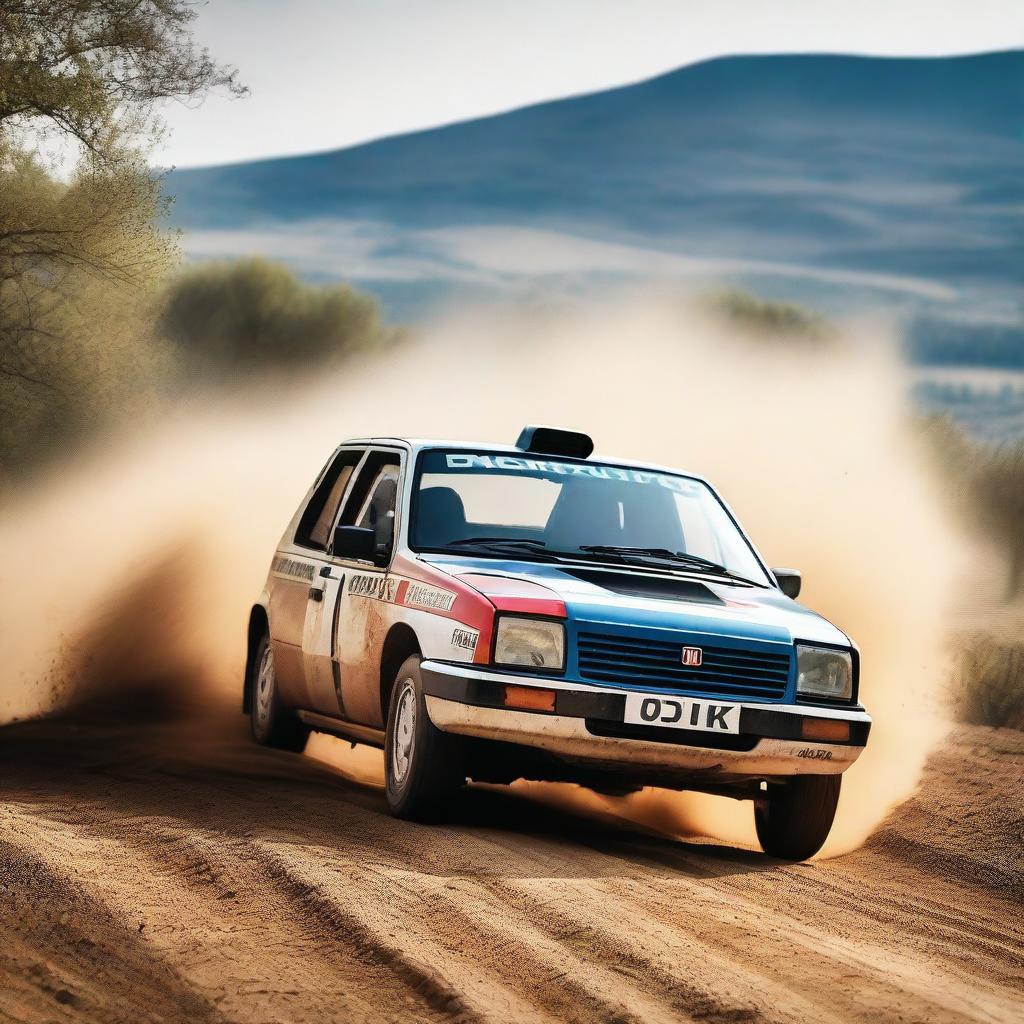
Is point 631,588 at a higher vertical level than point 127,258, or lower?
lower

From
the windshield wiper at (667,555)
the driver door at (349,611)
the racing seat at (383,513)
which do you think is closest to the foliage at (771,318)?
the driver door at (349,611)

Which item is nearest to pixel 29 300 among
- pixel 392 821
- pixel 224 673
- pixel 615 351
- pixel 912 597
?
pixel 615 351

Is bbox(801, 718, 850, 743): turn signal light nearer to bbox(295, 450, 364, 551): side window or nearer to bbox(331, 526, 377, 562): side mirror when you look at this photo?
bbox(331, 526, 377, 562): side mirror

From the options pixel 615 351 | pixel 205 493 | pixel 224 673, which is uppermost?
pixel 615 351

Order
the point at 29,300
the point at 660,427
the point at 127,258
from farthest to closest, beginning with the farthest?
1. the point at 29,300
2. the point at 127,258
3. the point at 660,427

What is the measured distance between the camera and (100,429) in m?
28.0

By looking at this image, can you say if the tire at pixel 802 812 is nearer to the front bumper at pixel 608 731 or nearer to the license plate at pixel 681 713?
the front bumper at pixel 608 731

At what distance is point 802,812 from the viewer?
8.05 meters

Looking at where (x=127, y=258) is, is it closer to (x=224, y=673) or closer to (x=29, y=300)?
(x=29, y=300)

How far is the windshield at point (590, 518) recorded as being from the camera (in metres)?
8.57

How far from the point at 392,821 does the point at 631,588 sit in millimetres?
1492

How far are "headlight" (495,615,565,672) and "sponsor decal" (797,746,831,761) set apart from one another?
1158mm

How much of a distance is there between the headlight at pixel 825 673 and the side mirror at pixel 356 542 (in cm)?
219

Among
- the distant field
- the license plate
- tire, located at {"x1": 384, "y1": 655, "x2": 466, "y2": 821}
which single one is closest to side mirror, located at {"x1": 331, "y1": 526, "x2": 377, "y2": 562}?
tire, located at {"x1": 384, "y1": 655, "x2": 466, "y2": 821}
